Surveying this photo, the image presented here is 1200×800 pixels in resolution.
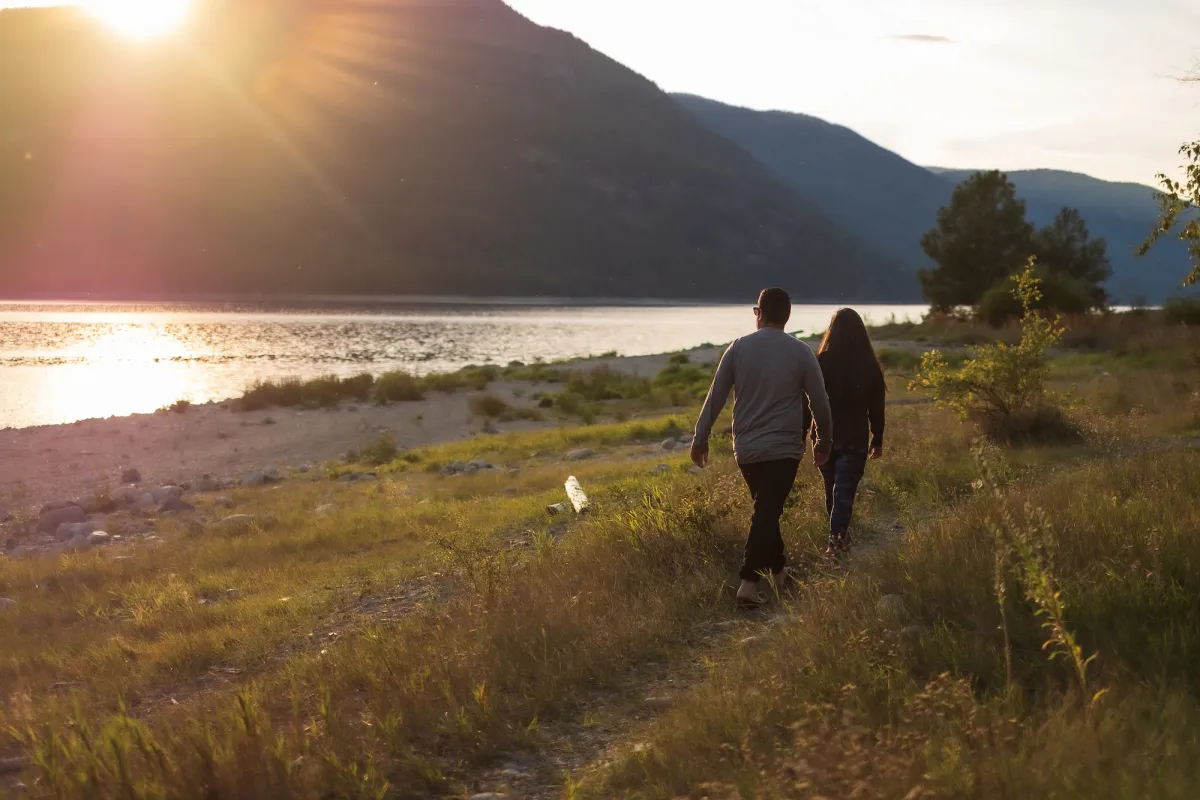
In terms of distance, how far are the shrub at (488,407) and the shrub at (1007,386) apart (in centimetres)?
1524

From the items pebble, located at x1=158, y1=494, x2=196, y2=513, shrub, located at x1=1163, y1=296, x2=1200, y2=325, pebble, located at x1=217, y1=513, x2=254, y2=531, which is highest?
shrub, located at x1=1163, y1=296, x2=1200, y2=325

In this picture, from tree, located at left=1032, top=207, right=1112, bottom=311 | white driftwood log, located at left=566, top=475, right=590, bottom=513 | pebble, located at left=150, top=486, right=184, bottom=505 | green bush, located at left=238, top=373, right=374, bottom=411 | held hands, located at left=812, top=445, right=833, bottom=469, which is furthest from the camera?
tree, located at left=1032, top=207, right=1112, bottom=311

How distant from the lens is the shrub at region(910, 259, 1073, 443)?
11.3 m

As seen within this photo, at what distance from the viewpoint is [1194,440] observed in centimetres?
1029

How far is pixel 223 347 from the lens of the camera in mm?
53875

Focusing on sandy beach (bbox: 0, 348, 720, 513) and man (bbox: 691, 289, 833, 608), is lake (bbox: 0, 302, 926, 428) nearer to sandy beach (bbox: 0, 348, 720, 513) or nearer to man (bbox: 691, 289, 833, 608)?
sandy beach (bbox: 0, 348, 720, 513)

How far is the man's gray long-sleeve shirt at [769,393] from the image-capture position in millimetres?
5648

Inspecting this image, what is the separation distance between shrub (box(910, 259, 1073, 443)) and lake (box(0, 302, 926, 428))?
25.1m

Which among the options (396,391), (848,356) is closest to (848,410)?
(848,356)

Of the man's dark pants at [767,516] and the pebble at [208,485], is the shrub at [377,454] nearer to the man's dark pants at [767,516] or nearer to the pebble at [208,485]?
the pebble at [208,485]

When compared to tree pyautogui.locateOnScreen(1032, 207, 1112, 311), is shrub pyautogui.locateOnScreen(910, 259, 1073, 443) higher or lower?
lower

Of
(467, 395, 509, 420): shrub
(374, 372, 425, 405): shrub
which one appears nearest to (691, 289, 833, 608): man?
(467, 395, 509, 420): shrub

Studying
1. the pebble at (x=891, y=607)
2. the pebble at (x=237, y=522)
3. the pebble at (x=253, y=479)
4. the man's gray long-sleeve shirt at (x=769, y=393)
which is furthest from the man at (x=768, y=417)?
the pebble at (x=253, y=479)

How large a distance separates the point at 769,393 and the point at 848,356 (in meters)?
1.27
